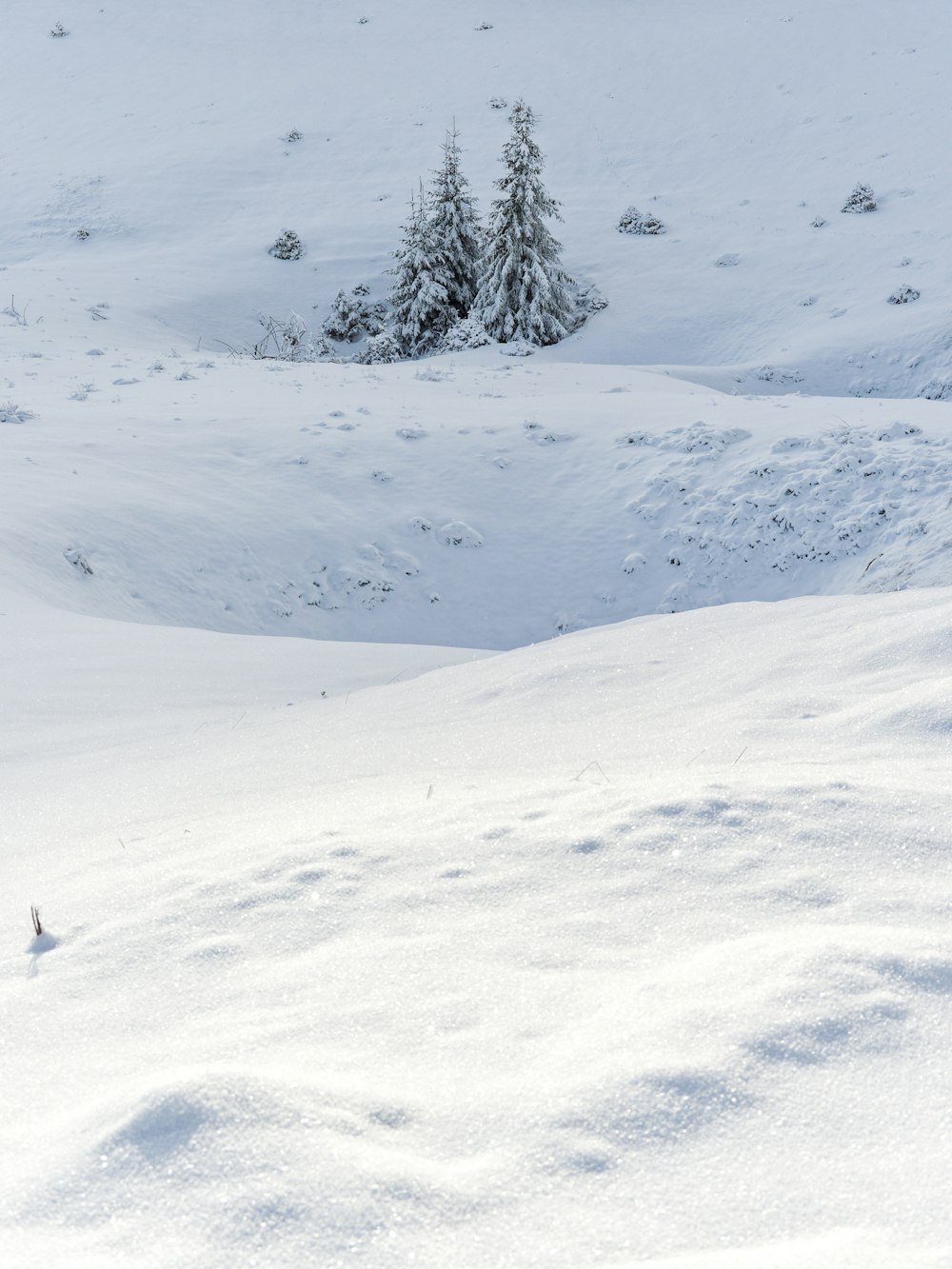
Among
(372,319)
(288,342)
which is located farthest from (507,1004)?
(372,319)

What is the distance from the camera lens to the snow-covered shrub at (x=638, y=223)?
2748 cm

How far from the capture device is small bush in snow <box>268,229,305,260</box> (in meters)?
27.4

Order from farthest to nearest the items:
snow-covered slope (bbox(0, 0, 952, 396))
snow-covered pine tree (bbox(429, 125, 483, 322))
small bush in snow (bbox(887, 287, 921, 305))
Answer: snow-covered pine tree (bbox(429, 125, 483, 322)), snow-covered slope (bbox(0, 0, 952, 396)), small bush in snow (bbox(887, 287, 921, 305))

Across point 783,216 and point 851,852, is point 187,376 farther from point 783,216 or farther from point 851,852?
point 783,216

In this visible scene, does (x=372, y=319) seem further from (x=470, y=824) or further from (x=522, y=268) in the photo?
(x=470, y=824)

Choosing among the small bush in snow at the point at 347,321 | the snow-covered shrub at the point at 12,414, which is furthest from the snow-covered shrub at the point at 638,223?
the snow-covered shrub at the point at 12,414

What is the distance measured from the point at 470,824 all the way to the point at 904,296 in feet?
75.3

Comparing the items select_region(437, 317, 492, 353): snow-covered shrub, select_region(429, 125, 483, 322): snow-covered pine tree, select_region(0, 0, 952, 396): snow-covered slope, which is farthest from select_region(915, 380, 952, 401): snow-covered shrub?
select_region(429, 125, 483, 322): snow-covered pine tree

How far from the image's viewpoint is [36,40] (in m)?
39.0

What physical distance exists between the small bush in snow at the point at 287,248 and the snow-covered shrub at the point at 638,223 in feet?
32.1

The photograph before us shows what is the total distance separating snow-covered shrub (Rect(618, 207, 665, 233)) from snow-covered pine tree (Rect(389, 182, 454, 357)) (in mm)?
6708

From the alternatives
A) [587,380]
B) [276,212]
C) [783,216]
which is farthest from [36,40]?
[587,380]

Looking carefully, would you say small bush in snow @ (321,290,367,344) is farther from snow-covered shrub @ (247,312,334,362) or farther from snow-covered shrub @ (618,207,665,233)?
snow-covered shrub @ (618,207,665,233)

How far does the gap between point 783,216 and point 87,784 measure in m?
28.9
